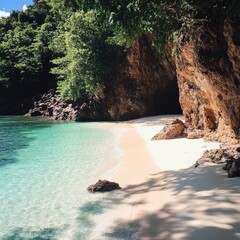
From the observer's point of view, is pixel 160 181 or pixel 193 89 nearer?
pixel 160 181

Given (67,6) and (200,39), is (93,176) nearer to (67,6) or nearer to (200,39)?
(200,39)

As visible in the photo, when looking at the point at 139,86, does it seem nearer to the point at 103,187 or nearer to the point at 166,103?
the point at 166,103

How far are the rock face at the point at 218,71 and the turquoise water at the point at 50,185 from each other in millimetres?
4550

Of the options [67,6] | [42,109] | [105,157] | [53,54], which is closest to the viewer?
[105,157]

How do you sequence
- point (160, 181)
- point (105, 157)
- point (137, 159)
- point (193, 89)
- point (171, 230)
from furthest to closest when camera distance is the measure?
point (193, 89) → point (105, 157) → point (137, 159) → point (160, 181) → point (171, 230)

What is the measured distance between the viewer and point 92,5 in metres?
8.00

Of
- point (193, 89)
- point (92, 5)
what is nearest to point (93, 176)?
point (92, 5)

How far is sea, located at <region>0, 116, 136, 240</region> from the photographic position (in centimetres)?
726

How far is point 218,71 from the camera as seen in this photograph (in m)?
11.3

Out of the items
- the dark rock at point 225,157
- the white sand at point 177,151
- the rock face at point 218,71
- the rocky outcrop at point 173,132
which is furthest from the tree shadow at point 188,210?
the rocky outcrop at point 173,132

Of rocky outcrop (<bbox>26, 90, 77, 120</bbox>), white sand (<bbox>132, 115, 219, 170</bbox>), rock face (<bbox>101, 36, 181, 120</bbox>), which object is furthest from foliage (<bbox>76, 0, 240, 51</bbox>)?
rocky outcrop (<bbox>26, 90, 77, 120</bbox>)

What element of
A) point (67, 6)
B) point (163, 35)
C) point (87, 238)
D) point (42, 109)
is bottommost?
point (87, 238)

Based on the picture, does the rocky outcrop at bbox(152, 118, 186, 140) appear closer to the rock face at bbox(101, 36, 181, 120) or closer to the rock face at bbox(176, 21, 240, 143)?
the rock face at bbox(176, 21, 240, 143)

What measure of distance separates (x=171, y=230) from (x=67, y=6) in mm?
32200
